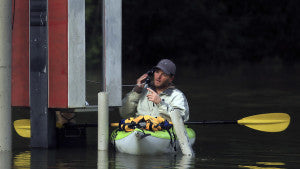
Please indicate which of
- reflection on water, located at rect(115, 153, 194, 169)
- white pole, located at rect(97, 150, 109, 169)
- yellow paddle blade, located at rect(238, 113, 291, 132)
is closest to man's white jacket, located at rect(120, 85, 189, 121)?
reflection on water, located at rect(115, 153, 194, 169)

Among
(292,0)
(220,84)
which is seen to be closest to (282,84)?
(220,84)

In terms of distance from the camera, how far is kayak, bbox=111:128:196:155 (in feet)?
38.8

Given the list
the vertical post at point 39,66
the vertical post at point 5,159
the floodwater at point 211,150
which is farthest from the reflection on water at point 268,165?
the vertical post at point 39,66

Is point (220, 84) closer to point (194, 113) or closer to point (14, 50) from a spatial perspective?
point (194, 113)

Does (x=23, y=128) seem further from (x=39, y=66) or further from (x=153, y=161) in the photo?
(x=153, y=161)

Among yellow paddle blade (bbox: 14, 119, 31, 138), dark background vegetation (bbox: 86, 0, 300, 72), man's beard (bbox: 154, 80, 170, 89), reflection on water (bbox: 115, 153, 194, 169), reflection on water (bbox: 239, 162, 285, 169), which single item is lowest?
reflection on water (bbox: 239, 162, 285, 169)

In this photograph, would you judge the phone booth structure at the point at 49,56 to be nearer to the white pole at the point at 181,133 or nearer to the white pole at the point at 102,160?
the white pole at the point at 102,160

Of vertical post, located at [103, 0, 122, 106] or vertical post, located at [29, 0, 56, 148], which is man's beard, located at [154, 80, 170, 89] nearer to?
vertical post, located at [103, 0, 122, 106]

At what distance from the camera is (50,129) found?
12.5 meters

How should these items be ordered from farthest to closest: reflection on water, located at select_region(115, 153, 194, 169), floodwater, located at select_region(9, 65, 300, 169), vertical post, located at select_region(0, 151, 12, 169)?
floodwater, located at select_region(9, 65, 300, 169)
reflection on water, located at select_region(115, 153, 194, 169)
vertical post, located at select_region(0, 151, 12, 169)

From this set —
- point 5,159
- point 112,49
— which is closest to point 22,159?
point 5,159

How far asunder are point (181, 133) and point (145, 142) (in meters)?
0.50

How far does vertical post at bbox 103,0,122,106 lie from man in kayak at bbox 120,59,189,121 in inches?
11.6

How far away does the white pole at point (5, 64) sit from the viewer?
1148 centimetres
